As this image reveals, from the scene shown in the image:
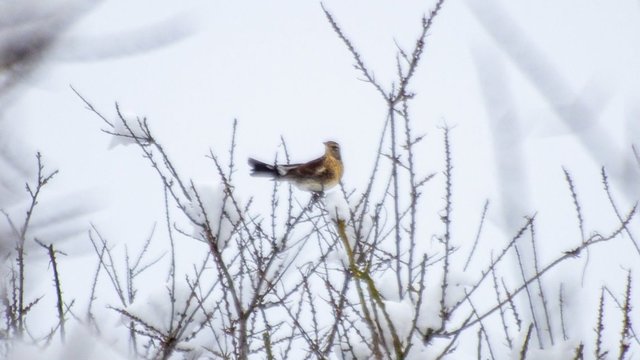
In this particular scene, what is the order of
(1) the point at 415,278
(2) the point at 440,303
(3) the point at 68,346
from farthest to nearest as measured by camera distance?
(1) the point at 415,278 < (2) the point at 440,303 < (3) the point at 68,346

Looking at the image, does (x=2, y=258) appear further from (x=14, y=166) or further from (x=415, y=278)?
(x=415, y=278)

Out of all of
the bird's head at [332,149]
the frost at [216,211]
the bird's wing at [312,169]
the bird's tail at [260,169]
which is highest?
the bird's head at [332,149]

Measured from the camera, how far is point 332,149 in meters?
9.57

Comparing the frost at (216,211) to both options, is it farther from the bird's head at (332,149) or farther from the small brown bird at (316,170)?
the bird's head at (332,149)

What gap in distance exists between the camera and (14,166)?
1.21m

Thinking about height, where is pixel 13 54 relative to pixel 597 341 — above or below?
below

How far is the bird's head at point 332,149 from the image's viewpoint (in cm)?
945

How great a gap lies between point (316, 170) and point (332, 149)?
3.08 ft

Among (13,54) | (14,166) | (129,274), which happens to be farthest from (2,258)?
(129,274)

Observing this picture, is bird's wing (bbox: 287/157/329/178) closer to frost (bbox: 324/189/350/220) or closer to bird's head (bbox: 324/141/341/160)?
bird's head (bbox: 324/141/341/160)

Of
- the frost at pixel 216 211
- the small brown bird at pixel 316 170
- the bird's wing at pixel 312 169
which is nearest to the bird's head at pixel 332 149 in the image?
the small brown bird at pixel 316 170

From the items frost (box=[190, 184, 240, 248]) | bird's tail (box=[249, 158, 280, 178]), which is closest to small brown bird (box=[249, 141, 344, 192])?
bird's tail (box=[249, 158, 280, 178])

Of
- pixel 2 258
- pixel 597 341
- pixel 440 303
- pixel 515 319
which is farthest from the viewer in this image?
pixel 515 319

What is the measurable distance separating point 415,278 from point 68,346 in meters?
2.65
